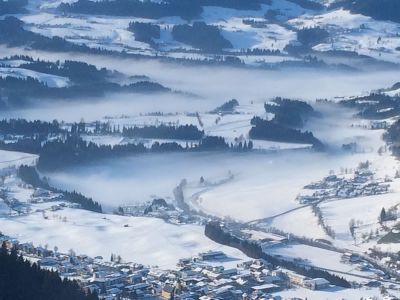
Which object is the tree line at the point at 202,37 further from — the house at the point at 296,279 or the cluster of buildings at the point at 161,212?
the house at the point at 296,279

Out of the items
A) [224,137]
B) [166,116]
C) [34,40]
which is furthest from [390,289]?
[34,40]

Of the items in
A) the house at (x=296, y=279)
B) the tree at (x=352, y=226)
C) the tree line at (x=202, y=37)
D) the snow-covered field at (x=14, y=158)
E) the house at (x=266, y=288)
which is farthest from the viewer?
the tree line at (x=202, y=37)

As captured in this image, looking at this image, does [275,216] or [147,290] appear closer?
[147,290]

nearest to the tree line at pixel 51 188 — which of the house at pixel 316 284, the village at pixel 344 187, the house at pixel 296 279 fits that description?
the village at pixel 344 187

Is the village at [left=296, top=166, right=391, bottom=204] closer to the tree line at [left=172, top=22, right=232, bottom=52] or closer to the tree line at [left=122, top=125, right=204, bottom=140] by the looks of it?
the tree line at [left=122, top=125, right=204, bottom=140]

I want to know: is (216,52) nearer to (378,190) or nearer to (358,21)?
(358,21)

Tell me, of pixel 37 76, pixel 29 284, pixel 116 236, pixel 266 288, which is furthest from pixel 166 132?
pixel 29 284

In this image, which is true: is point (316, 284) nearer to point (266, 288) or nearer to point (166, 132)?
point (266, 288)
